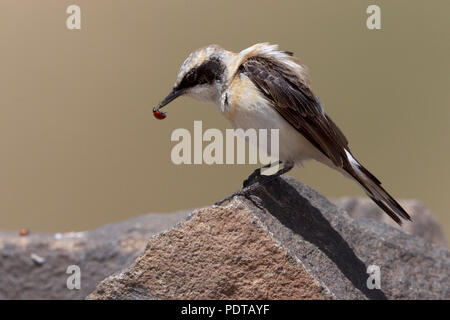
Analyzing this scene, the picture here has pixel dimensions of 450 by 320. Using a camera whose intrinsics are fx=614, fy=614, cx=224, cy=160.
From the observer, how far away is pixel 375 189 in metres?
4.79

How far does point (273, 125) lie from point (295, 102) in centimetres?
24

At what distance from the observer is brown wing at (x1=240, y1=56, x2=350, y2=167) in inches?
180

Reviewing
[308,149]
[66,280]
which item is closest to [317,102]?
[308,149]

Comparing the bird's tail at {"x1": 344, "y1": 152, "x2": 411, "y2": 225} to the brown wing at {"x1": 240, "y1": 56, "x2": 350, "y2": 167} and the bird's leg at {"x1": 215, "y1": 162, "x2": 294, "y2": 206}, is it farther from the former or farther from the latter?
the bird's leg at {"x1": 215, "y1": 162, "x2": 294, "y2": 206}

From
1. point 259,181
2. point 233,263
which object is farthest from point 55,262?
point 233,263

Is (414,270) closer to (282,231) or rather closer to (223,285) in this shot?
(282,231)

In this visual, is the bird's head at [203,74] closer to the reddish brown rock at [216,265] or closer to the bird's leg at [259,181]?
the bird's leg at [259,181]

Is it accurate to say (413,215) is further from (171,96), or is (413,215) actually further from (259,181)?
(171,96)

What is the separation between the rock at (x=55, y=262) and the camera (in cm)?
634

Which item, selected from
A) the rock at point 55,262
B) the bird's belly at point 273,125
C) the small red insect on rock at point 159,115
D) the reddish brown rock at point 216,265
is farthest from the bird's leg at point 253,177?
the rock at point 55,262

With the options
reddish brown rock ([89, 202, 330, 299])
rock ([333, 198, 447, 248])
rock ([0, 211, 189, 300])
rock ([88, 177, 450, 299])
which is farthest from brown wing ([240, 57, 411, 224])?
rock ([333, 198, 447, 248])

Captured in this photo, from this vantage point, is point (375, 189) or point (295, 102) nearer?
point (295, 102)

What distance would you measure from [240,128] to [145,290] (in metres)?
1.40

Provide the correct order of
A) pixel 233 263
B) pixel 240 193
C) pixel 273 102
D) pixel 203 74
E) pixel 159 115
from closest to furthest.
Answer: pixel 233 263, pixel 240 193, pixel 273 102, pixel 203 74, pixel 159 115
